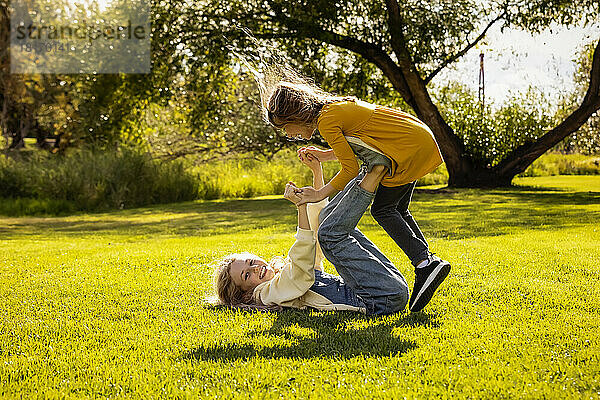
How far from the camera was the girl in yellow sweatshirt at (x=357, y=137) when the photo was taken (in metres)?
3.55

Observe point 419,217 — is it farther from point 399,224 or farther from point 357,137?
point 357,137

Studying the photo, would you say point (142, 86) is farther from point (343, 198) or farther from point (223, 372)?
point (223, 372)

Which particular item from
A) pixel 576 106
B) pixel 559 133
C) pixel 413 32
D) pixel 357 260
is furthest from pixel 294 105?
pixel 576 106

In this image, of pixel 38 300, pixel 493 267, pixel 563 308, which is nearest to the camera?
pixel 563 308

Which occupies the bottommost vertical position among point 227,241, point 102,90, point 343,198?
point 227,241

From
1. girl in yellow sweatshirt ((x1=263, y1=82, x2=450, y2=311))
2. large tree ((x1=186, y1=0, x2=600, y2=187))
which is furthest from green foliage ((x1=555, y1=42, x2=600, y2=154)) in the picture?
girl in yellow sweatshirt ((x1=263, y1=82, x2=450, y2=311))

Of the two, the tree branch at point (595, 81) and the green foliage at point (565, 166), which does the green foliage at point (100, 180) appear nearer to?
the tree branch at point (595, 81)

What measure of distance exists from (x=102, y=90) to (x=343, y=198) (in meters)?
10.8

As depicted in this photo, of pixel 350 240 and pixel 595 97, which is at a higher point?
pixel 595 97

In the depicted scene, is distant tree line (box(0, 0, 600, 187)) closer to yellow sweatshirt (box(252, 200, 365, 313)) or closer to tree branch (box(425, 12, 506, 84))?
tree branch (box(425, 12, 506, 84))

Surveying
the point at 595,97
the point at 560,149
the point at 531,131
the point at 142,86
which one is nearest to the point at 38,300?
the point at 142,86

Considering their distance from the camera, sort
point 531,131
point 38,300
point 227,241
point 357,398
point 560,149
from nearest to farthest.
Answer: point 357,398 → point 38,300 → point 227,241 → point 531,131 → point 560,149

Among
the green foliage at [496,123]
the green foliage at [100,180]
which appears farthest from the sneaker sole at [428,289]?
the green foliage at [100,180]

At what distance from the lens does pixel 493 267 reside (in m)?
5.08
